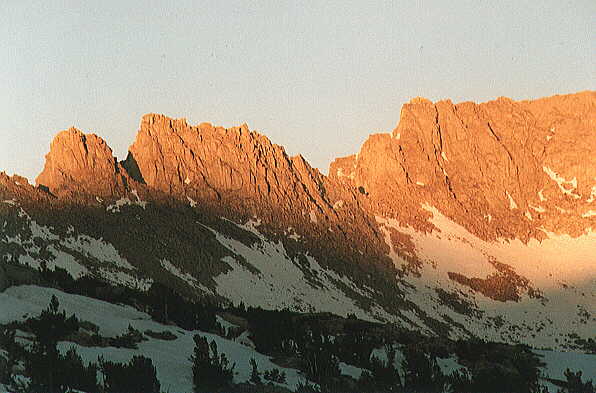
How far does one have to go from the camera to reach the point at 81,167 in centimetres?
16112

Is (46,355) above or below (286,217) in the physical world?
below

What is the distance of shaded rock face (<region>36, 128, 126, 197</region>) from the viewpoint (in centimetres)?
15525

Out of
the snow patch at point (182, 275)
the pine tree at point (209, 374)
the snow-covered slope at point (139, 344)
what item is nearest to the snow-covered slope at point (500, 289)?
the snow patch at point (182, 275)

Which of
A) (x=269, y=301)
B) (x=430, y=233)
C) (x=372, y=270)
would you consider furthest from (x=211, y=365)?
(x=430, y=233)

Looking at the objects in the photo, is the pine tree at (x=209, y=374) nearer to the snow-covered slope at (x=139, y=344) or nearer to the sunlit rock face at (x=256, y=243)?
the snow-covered slope at (x=139, y=344)

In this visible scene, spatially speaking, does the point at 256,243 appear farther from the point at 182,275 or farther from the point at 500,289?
the point at 500,289

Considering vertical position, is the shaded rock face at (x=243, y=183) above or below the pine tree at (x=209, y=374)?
above

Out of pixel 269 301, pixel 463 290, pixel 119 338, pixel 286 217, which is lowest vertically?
pixel 119 338

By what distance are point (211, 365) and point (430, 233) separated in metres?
179

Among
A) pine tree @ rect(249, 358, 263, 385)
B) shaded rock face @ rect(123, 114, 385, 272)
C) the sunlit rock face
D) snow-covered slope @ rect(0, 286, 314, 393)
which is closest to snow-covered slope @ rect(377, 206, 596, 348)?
the sunlit rock face

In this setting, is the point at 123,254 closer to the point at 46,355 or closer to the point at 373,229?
the point at 373,229

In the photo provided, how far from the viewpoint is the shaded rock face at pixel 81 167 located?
155m

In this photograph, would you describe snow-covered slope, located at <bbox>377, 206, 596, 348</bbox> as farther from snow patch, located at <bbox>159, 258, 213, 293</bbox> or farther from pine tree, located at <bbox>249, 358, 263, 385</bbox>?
pine tree, located at <bbox>249, 358, 263, 385</bbox>

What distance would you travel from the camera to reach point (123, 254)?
4963 inches
